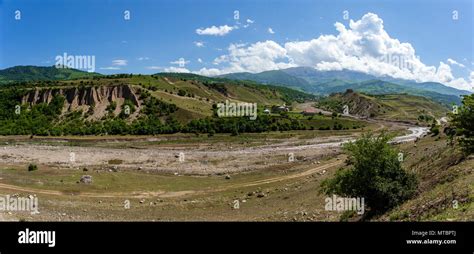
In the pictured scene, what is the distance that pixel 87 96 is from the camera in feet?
437

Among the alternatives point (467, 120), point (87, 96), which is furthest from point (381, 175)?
point (87, 96)

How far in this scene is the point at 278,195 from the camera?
37156 millimetres

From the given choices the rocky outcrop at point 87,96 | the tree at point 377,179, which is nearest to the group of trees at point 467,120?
the tree at point 377,179

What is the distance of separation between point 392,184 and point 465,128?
6268 mm

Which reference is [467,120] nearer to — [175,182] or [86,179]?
[175,182]

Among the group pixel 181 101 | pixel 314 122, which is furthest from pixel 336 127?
pixel 181 101

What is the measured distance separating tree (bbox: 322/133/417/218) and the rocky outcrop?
114 m

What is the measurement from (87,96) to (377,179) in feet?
429

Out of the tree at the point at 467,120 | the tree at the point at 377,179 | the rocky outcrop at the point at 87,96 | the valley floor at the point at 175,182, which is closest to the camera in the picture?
the tree at the point at 377,179

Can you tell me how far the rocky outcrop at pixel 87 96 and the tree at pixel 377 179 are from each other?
114290 mm

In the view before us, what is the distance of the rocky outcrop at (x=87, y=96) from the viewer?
5098 inches

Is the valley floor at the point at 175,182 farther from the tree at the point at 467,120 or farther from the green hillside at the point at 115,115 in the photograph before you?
the green hillside at the point at 115,115

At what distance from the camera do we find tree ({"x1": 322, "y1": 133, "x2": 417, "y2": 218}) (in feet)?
67.7

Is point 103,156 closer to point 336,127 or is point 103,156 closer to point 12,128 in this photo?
point 12,128
